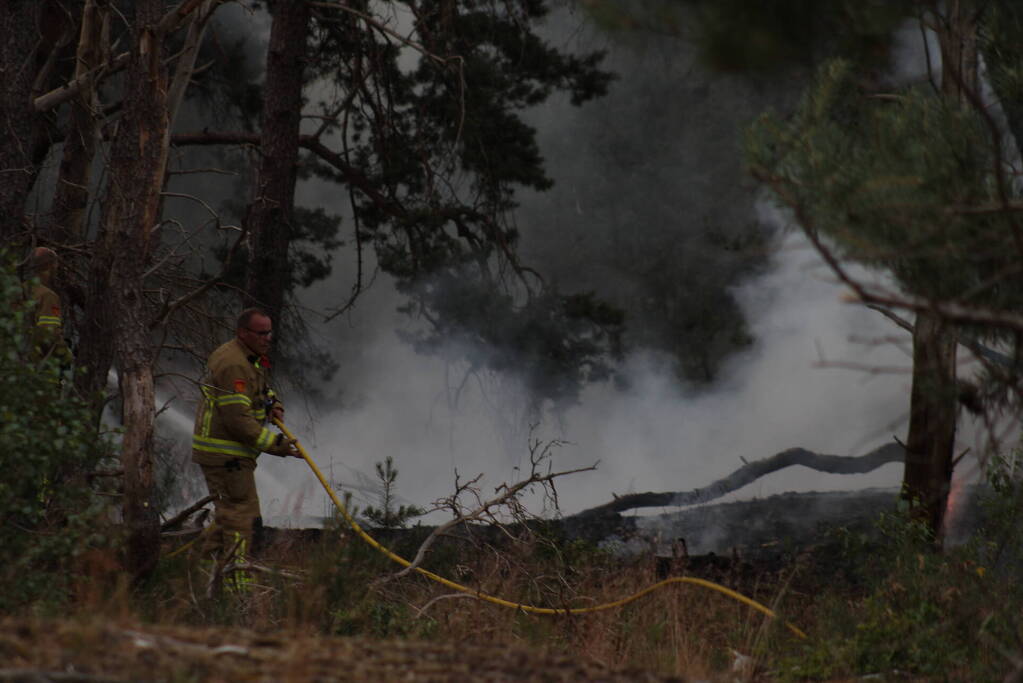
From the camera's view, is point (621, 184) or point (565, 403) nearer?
point (565, 403)

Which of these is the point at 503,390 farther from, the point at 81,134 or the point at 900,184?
the point at 900,184

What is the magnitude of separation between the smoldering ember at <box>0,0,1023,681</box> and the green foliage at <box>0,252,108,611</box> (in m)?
0.02

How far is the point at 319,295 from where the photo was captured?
22.9 meters

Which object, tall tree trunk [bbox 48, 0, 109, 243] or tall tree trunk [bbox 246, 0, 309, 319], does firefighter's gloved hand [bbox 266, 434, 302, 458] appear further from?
tall tree trunk [bbox 246, 0, 309, 319]

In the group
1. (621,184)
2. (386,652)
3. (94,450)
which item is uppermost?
(621,184)

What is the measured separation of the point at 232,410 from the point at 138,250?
3.58 ft

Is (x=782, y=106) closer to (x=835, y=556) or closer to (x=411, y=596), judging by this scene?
(x=835, y=556)

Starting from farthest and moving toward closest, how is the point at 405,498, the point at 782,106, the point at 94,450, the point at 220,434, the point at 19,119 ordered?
the point at 782,106, the point at 405,498, the point at 19,119, the point at 220,434, the point at 94,450

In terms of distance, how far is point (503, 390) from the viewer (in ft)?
57.4

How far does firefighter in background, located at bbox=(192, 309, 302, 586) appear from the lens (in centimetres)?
661

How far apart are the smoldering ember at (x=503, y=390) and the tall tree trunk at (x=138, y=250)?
0.07 ft

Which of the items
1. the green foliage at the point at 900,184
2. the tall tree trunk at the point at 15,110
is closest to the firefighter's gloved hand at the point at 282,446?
the tall tree trunk at the point at 15,110

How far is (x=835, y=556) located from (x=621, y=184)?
16.8 meters

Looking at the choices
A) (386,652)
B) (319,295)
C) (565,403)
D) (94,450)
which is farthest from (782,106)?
(386,652)
